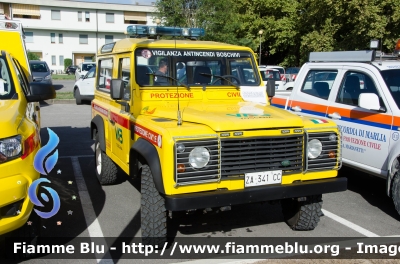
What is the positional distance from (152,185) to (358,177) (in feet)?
15.6

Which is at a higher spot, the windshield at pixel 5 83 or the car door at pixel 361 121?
the windshield at pixel 5 83

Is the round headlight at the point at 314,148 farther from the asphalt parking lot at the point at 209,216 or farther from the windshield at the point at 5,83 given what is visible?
the windshield at the point at 5,83

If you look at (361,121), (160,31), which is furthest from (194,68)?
(361,121)

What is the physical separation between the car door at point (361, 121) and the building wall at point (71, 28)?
164 ft

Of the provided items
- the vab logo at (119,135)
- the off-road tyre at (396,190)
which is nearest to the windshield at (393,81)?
the off-road tyre at (396,190)

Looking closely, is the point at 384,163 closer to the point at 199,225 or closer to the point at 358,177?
the point at 358,177

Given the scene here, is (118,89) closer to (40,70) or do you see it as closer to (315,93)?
(315,93)

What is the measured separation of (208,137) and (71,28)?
183 ft

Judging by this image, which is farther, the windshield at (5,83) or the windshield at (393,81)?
the windshield at (393,81)

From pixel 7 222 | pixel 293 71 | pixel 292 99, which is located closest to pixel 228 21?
pixel 293 71

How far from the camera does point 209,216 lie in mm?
5617

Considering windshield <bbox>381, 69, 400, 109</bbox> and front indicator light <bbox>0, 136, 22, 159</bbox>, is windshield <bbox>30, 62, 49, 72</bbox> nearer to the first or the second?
windshield <bbox>381, 69, 400, 109</bbox>

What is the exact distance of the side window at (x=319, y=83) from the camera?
270 inches

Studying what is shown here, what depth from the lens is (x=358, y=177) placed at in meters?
7.75
